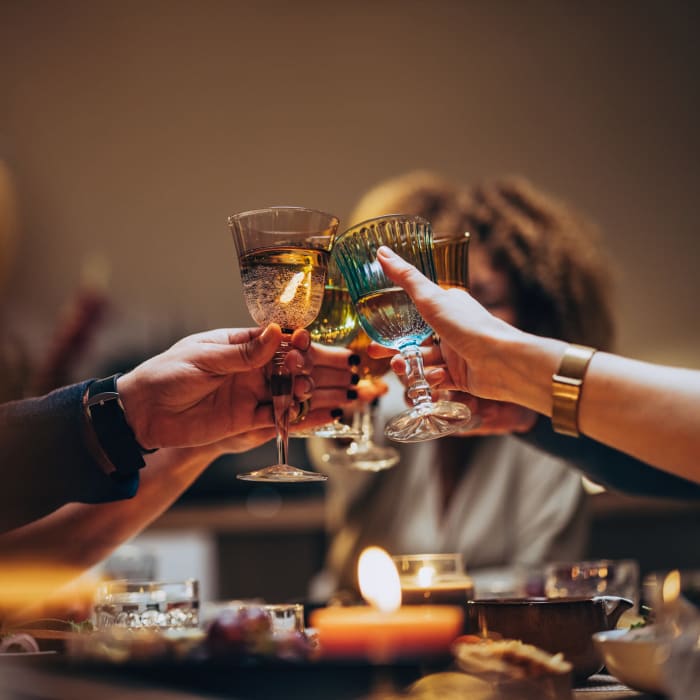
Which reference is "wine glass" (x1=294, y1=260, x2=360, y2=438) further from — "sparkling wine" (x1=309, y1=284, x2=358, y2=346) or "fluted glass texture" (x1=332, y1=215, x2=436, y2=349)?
"fluted glass texture" (x1=332, y1=215, x2=436, y2=349)

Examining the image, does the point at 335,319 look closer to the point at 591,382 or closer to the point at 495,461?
the point at 591,382

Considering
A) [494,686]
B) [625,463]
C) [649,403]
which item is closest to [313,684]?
[494,686]

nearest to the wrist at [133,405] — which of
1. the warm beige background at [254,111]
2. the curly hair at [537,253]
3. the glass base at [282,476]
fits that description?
the glass base at [282,476]

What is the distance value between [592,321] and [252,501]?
1.92 metres

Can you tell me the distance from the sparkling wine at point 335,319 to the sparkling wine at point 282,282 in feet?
0.52

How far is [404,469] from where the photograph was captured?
241cm

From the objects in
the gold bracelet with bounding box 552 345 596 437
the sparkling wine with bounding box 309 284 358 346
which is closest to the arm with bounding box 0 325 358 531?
the sparkling wine with bounding box 309 284 358 346

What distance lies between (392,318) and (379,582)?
344 mm

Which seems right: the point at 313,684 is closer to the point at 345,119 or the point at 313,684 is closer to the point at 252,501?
the point at 252,501

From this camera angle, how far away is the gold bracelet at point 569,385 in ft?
2.51

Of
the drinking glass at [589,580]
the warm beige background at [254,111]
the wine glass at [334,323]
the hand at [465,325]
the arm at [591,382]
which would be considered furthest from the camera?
the warm beige background at [254,111]

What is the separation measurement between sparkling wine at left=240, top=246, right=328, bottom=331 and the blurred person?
1.11 m

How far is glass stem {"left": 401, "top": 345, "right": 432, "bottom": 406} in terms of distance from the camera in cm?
102

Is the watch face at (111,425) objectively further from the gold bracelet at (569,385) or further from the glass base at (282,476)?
the gold bracelet at (569,385)
